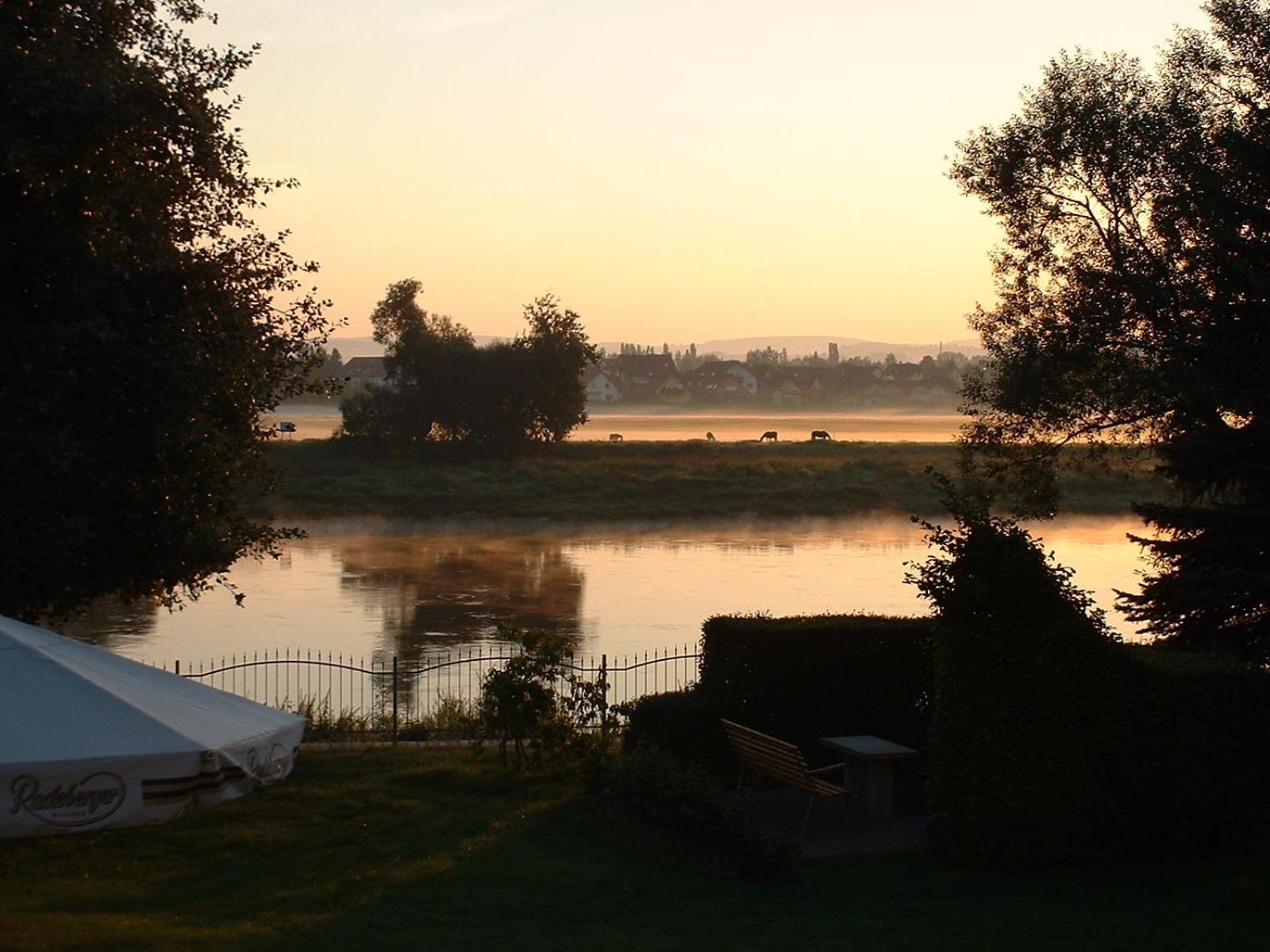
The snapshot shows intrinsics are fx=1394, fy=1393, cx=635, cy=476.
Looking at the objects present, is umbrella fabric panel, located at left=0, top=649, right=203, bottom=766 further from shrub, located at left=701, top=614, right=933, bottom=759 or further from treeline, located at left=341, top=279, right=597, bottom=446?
treeline, located at left=341, top=279, right=597, bottom=446

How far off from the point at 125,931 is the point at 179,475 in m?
6.65

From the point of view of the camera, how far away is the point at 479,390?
71000 millimetres

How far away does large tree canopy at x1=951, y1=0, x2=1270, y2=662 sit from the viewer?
1627cm

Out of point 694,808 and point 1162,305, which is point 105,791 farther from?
point 1162,305

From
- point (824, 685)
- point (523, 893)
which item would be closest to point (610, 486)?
point (824, 685)

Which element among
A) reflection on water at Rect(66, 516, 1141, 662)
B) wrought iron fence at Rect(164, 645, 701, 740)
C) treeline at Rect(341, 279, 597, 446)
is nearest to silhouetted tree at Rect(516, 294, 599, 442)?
treeline at Rect(341, 279, 597, 446)

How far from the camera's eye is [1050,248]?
2355cm

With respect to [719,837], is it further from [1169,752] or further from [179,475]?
[179,475]

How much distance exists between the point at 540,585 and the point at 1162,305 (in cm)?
1797

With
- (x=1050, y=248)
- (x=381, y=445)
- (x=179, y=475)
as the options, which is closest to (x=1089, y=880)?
(x=179, y=475)

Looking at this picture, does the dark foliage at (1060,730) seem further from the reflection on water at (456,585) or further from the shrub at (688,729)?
the reflection on water at (456,585)

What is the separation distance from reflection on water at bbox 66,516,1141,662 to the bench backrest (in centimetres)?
628

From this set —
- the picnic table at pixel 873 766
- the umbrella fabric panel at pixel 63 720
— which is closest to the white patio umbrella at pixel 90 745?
the umbrella fabric panel at pixel 63 720

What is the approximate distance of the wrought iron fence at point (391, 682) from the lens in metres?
18.8
